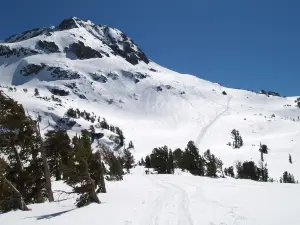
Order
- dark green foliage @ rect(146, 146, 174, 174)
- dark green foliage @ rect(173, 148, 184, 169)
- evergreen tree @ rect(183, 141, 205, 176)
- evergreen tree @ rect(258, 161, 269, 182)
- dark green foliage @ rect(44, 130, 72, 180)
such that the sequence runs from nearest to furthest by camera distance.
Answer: dark green foliage @ rect(44, 130, 72, 180), evergreen tree @ rect(183, 141, 205, 176), dark green foliage @ rect(146, 146, 174, 174), dark green foliage @ rect(173, 148, 184, 169), evergreen tree @ rect(258, 161, 269, 182)

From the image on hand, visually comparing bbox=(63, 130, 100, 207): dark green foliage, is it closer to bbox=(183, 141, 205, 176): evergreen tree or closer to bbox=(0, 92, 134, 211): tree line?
bbox=(0, 92, 134, 211): tree line

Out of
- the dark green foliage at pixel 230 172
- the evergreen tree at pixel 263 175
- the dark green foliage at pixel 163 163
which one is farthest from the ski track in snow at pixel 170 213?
the dark green foliage at pixel 230 172

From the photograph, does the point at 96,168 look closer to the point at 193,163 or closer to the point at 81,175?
the point at 81,175

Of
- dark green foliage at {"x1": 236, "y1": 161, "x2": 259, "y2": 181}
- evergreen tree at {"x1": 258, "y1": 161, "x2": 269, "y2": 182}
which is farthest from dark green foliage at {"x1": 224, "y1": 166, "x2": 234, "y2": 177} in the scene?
evergreen tree at {"x1": 258, "y1": 161, "x2": 269, "y2": 182}

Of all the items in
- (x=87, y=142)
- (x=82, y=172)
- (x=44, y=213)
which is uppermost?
(x=87, y=142)

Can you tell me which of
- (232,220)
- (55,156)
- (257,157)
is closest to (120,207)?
(232,220)

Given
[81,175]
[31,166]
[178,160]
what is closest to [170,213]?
[81,175]

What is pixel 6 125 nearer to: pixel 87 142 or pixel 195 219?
pixel 87 142

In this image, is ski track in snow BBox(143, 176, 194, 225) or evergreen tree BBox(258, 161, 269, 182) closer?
ski track in snow BBox(143, 176, 194, 225)

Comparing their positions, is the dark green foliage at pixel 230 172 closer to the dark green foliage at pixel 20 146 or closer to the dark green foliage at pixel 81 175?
the dark green foliage at pixel 20 146

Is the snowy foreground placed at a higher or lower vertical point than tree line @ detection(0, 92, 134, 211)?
lower

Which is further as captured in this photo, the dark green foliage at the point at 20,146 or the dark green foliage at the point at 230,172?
the dark green foliage at the point at 230,172

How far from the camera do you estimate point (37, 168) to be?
1137 inches

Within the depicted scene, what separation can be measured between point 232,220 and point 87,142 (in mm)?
12801
